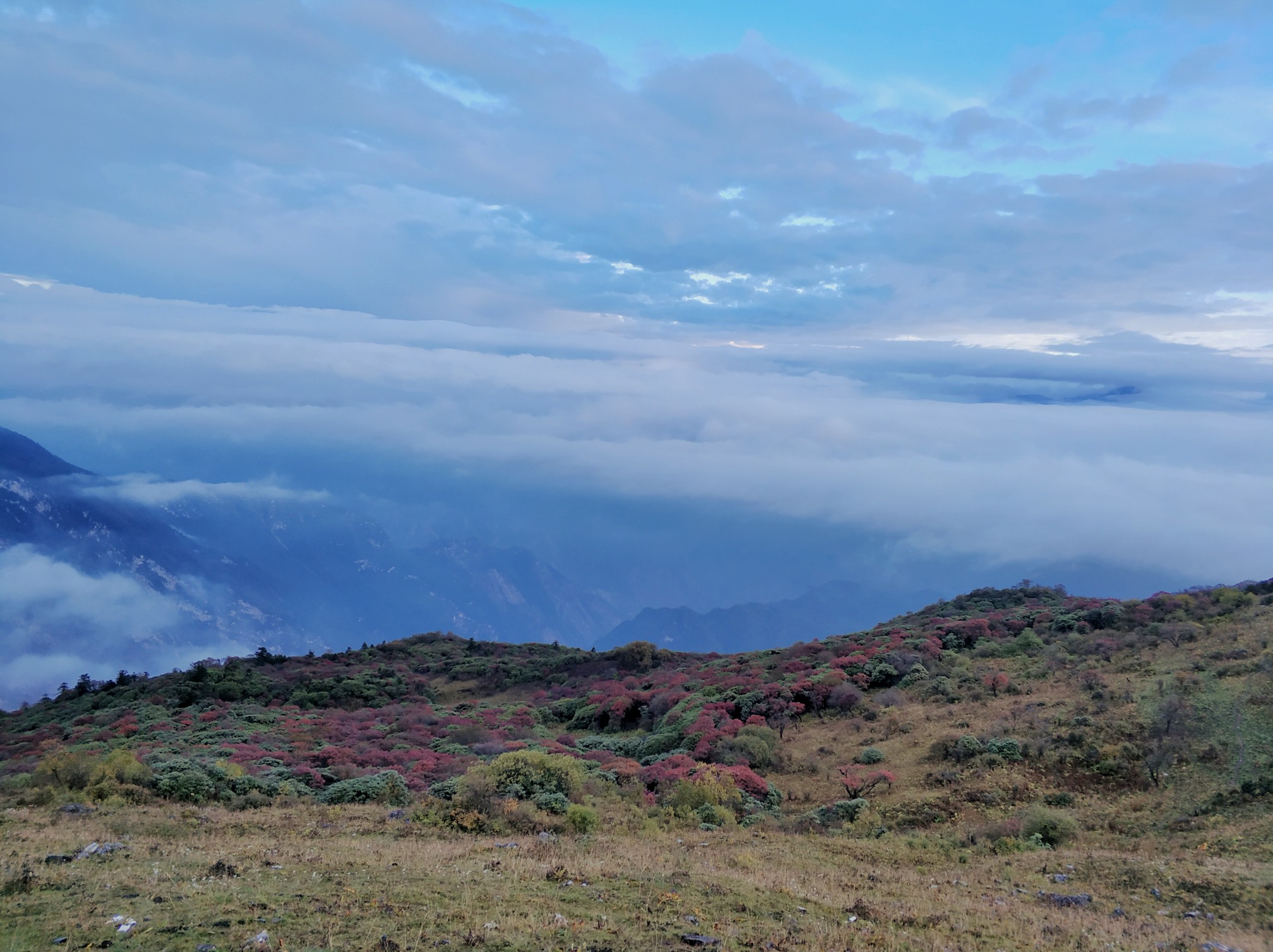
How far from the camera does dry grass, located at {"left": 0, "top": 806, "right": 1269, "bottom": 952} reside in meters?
9.41

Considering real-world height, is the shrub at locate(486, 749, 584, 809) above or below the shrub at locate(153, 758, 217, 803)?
above

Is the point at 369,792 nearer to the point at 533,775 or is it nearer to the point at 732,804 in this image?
the point at 533,775

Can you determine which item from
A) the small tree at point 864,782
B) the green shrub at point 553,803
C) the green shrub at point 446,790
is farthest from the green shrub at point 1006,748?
the green shrub at point 446,790

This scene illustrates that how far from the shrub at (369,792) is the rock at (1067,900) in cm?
1641

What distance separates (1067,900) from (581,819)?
10815 mm

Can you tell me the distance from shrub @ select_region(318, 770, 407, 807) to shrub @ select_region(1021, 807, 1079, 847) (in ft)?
56.4

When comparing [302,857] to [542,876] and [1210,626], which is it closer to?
[542,876]

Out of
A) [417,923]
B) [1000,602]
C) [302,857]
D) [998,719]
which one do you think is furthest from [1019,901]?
[1000,602]

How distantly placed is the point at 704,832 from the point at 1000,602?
52.2 metres

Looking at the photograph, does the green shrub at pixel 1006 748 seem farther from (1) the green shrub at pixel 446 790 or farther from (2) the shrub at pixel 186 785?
(2) the shrub at pixel 186 785

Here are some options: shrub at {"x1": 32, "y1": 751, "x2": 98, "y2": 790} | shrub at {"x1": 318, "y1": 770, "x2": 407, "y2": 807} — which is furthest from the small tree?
shrub at {"x1": 32, "y1": 751, "x2": 98, "y2": 790}

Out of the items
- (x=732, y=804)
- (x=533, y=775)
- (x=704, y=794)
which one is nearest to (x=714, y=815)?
(x=704, y=794)

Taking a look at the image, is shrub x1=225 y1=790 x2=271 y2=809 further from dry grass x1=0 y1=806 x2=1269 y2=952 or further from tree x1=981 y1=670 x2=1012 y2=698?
tree x1=981 y1=670 x2=1012 y2=698

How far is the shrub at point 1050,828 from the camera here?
18.6 meters
